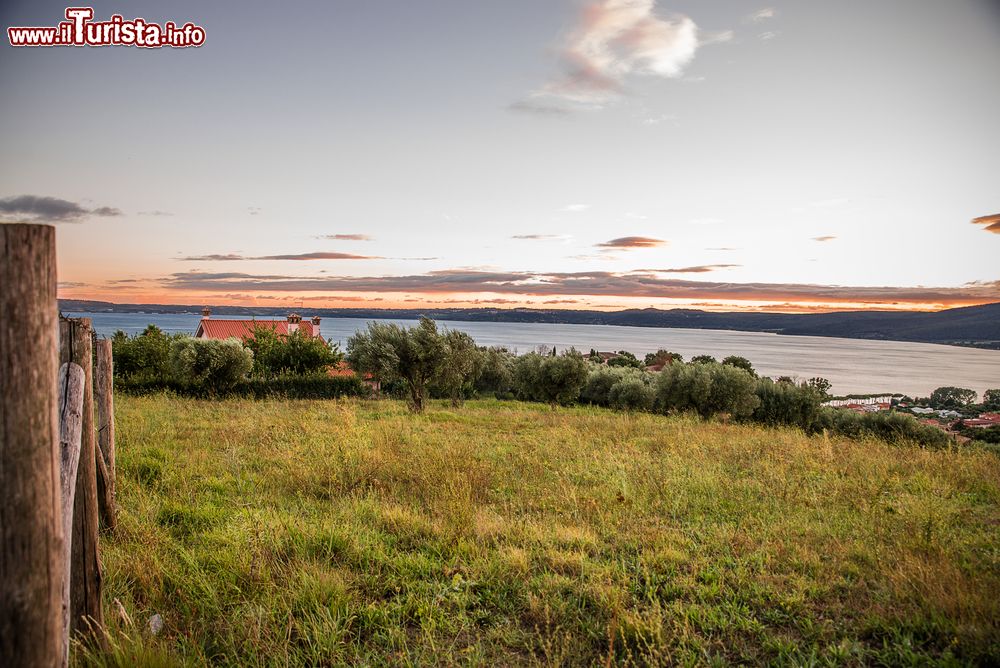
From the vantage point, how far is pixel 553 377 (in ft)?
132

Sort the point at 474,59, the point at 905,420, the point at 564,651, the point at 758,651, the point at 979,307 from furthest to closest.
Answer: the point at 979,307
the point at 905,420
the point at 474,59
the point at 758,651
the point at 564,651

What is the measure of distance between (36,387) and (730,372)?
3747 cm

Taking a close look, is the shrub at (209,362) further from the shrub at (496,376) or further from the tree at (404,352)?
the shrub at (496,376)

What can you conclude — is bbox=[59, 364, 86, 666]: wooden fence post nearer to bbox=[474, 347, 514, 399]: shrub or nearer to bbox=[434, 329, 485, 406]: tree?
bbox=[434, 329, 485, 406]: tree

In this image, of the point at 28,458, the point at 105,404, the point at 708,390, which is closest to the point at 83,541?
the point at 28,458

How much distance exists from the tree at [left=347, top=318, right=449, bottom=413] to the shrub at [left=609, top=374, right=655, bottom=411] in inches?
954

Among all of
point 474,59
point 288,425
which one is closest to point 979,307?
point 474,59

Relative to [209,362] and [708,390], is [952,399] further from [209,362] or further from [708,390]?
[209,362]

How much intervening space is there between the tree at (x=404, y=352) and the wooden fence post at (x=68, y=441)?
19.4 m

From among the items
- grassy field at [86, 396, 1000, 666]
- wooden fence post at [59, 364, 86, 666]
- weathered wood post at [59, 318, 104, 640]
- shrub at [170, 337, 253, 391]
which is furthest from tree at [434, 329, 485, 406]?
wooden fence post at [59, 364, 86, 666]

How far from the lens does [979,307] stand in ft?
383

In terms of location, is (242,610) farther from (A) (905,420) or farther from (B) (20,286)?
(A) (905,420)

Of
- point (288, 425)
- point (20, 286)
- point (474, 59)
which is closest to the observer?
point (20, 286)

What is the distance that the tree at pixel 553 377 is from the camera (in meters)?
40.0
